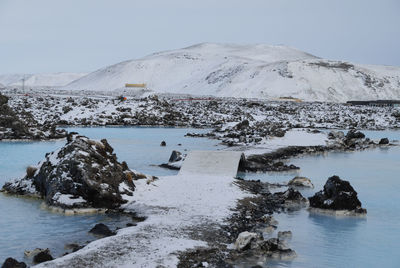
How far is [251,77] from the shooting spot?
365ft

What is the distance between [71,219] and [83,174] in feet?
4.81

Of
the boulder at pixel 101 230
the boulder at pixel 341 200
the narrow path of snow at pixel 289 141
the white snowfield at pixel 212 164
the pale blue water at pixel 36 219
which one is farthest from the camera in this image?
the narrow path of snow at pixel 289 141

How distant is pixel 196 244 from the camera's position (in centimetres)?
896

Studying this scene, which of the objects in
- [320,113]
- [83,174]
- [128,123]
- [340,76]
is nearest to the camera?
[83,174]

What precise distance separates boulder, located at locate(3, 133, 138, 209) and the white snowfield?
2717mm

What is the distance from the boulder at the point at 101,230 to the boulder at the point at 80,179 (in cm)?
202

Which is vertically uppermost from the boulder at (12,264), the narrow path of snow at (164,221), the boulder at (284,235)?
the narrow path of snow at (164,221)

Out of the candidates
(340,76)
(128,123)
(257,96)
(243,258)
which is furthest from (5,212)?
(340,76)

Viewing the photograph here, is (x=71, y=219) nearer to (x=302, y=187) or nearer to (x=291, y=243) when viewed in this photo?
(x=291, y=243)

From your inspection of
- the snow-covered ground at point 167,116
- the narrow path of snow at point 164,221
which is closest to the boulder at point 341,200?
the narrow path of snow at point 164,221

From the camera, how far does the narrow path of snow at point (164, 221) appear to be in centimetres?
800

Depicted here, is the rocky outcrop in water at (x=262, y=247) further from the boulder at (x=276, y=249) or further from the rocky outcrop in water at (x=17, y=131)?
the rocky outcrop in water at (x=17, y=131)

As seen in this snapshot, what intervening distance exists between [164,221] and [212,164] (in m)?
6.65

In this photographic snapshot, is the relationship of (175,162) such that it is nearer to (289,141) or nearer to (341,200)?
(341,200)
